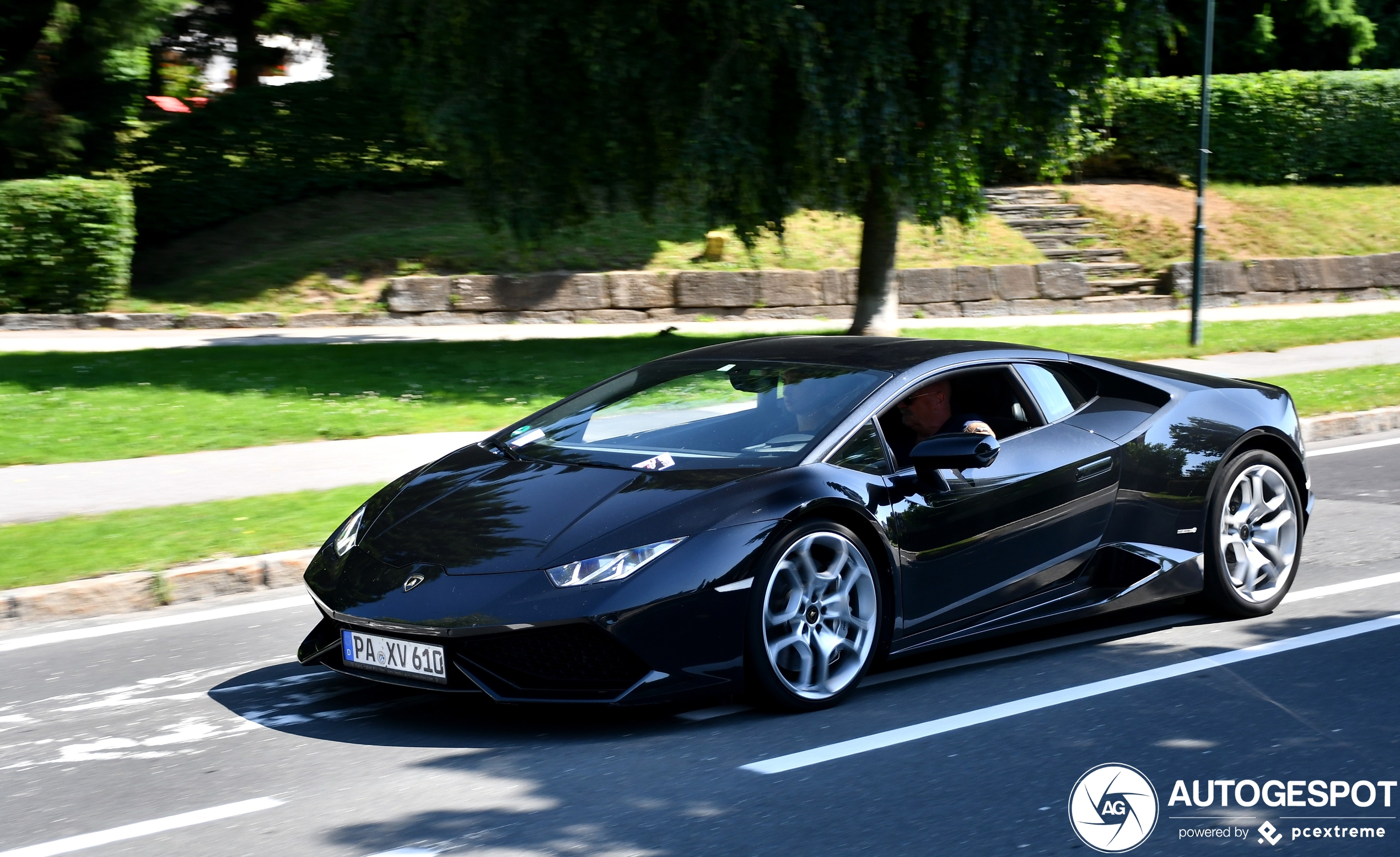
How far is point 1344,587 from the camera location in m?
6.93

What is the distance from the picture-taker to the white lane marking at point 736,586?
4.72 metres

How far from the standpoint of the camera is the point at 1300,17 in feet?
111

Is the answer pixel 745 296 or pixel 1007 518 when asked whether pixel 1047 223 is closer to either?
pixel 745 296

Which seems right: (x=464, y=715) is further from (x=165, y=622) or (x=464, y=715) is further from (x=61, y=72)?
(x=61, y=72)

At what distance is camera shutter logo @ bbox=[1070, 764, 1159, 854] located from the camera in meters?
3.98

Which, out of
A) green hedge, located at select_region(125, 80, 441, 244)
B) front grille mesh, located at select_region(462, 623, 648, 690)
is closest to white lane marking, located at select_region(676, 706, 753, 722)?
front grille mesh, located at select_region(462, 623, 648, 690)

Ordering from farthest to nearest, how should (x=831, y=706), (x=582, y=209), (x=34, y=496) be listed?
(x=582, y=209), (x=34, y=496), (x=831, y=706)

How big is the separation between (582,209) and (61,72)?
8759 mm

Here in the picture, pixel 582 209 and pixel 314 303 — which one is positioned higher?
pixel 582 209

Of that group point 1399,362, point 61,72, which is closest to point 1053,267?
point 1399,362

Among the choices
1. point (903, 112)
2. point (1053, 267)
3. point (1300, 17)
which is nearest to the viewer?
point (903, 112)

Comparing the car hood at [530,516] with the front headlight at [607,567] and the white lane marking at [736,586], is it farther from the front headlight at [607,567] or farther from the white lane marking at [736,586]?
the white lane marking at [736,586]

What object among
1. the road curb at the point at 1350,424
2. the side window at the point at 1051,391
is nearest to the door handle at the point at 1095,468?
the side window at the point at 1051,391

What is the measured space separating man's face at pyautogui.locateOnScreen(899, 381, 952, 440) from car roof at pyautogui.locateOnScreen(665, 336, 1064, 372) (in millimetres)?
118
